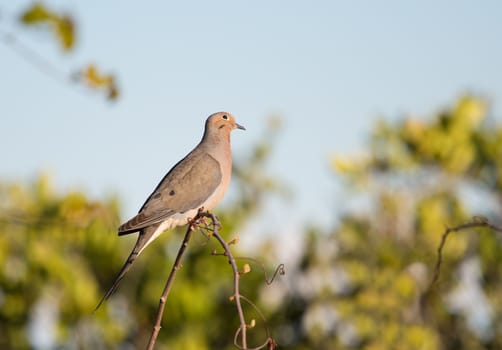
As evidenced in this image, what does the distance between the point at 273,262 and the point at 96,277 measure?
11.5 ft

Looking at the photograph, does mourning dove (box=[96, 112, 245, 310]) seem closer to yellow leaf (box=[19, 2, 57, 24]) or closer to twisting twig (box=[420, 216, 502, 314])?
yellow leaf (box=[19, 2, 57, 24])

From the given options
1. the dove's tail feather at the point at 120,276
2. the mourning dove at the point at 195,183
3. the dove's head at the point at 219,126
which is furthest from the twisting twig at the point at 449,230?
the dove's head at the point at 219,126

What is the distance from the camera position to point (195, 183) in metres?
4.78

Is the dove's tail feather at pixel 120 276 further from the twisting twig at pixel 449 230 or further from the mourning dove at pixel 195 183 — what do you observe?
the twisting twig at pixel 449 230

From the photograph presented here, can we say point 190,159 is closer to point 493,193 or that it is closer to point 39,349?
point 39,349

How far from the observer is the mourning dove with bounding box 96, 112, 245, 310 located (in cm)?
461

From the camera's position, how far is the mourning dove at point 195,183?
15.1ft

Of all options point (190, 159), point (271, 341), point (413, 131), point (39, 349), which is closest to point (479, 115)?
point (413, 131)

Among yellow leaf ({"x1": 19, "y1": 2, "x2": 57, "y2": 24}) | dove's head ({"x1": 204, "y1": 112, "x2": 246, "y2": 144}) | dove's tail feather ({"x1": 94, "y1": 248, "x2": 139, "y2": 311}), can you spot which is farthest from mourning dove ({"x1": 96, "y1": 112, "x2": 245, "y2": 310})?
yellow leaf ({"x1": 19, "y1": 2, "x2": 57, "y2": 24})

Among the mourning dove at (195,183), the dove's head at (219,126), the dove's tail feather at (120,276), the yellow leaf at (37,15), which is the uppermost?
the yellow leaf at (37,15)

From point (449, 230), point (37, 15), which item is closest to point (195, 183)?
point (37, 15)

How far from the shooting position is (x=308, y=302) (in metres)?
18.3

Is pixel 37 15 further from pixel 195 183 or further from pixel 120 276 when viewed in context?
pixel 195 183

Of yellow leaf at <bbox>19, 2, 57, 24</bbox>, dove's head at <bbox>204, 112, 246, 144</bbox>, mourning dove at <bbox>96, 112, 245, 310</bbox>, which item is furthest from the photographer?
dove's head at <bbox>204, 112, 246, 144</bbox>
